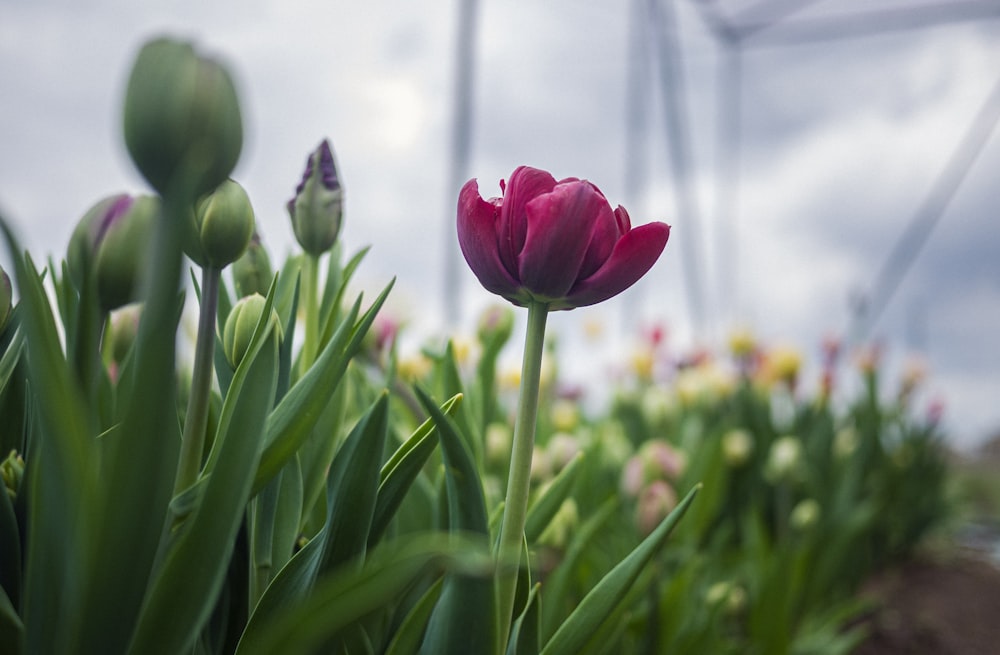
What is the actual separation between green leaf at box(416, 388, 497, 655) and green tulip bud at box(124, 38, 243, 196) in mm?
107

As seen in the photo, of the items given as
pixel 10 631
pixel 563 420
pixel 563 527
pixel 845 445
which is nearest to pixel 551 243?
pixel 10 631

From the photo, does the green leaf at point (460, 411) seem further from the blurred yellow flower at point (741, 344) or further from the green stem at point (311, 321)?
the blurred yellow flower at point (741, 344)

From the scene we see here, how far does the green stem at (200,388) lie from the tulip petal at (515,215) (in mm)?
107

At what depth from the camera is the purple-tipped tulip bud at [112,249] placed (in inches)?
11.6

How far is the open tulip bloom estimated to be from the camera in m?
0.31

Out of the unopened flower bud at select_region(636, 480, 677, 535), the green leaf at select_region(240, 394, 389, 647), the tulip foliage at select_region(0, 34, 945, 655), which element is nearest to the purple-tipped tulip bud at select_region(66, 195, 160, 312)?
the tulip foliage at select_region(0, 34, 945, 655)

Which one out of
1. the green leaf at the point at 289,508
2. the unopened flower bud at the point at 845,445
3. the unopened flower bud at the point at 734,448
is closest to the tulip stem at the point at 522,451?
the green leaf at the point at 289,508

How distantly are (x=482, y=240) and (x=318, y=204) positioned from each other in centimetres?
12

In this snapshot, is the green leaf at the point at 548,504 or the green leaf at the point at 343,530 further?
the green leaf at the point at 548,504

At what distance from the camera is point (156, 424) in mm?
227

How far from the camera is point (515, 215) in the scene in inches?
12.6

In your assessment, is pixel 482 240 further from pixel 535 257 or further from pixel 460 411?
pixel 460 411

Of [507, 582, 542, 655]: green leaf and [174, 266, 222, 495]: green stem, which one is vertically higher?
[174, 266, 222, 495]: green stem

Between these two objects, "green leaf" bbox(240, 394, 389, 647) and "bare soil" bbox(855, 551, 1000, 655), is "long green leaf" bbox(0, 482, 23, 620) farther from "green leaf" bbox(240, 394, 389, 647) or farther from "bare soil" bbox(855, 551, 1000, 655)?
"bare soil" bbox(855, 551, 1000, 655)
